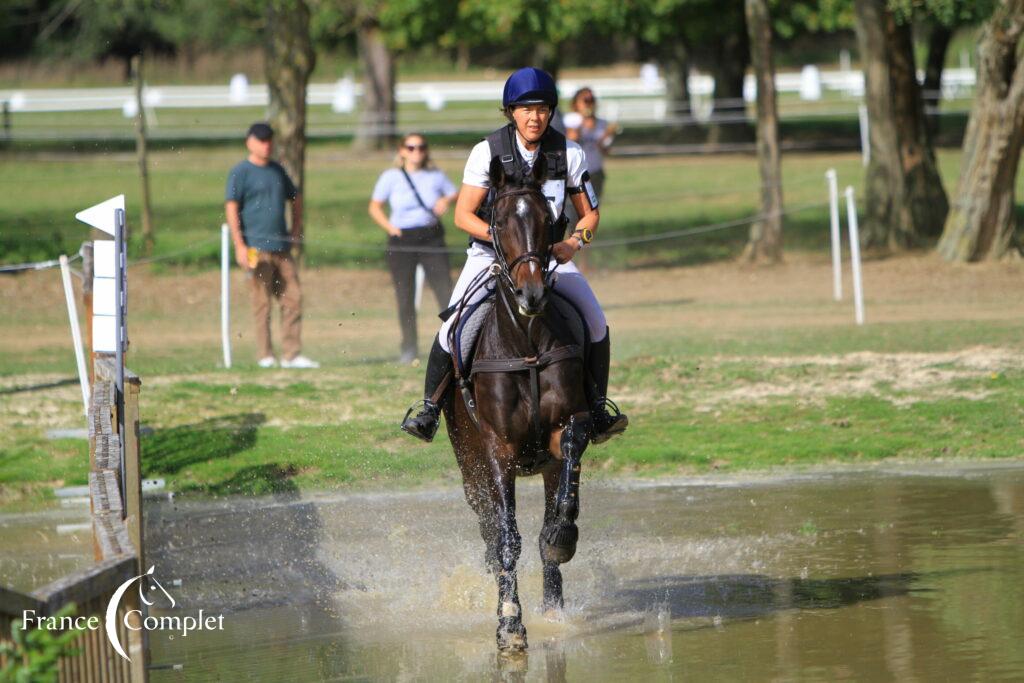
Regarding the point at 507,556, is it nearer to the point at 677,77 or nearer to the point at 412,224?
the point at 412,224

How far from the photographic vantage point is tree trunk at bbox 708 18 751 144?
4394 cm

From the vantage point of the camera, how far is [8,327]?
66.9 ft

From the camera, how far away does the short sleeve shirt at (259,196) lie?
50.7 feet

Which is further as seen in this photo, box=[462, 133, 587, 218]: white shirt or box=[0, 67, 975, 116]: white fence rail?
box=[0, 67, 975, 116]: white fence rail

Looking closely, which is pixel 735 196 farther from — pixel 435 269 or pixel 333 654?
pixel 333 654

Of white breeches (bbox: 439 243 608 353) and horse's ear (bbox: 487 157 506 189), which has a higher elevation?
horse's ear (bbox: 487 157 506 189)

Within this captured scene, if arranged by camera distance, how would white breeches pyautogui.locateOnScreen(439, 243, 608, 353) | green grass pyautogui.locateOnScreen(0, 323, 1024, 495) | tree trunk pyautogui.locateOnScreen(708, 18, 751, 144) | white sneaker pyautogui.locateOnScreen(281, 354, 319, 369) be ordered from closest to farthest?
1. white breeches pyautogui.locateOnScreen(439, 243, 608, 353)
2. green grass pyautogui.locateOnScreen(0, 323, 1024, 495)
3. white sneaker pyautogui.locateOnScreen(281, 354, 319, 369)
4. tree trunk pyautogui.locateOnScreen(708, 18, 751, 144)

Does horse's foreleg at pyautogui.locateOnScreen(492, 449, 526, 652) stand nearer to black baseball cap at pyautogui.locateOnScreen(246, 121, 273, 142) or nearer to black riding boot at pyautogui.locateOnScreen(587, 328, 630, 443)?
black riding boot at pyautogui.locateOnScreen(587, 328, 630, 443)

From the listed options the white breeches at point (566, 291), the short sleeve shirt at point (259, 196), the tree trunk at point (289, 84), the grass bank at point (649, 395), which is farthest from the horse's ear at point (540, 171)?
the tree trunk at point (289, 84)

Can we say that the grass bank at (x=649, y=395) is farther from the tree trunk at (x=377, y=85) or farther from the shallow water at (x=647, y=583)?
the tree trunk at (x=377, y=85)

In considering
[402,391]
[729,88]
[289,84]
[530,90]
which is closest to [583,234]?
[530,90]

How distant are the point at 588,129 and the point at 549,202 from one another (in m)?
12.1

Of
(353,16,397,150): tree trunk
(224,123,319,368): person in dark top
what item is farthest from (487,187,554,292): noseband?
(353,16,397,150): tree trunk

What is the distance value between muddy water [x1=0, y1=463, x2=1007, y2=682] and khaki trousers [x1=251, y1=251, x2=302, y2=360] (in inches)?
187
